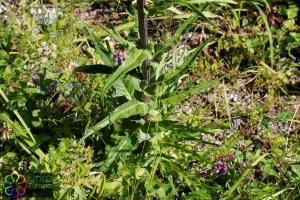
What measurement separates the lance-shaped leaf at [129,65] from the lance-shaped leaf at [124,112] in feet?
1.14

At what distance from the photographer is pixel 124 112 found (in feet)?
7.17

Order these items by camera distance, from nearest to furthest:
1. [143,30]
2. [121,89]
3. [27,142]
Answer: [143,30] < [121,89] < [27,142]

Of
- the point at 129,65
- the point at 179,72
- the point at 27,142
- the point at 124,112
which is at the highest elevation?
the point at 129,65

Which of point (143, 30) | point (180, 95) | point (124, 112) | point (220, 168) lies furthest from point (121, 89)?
point (220, 168)

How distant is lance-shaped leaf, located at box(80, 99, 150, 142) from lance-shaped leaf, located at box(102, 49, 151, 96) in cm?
35

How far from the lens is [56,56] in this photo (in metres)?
3.17

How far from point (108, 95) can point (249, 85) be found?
49.4 inches

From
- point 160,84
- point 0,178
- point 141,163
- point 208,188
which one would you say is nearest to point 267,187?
point 208,188

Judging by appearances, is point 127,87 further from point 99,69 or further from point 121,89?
point 99,69

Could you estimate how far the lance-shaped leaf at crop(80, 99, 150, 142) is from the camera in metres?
2.14

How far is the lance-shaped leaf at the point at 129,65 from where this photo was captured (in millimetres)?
1764

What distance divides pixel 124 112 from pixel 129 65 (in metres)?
0.41

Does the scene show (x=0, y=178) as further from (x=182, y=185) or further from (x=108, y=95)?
(x=182, y=185)

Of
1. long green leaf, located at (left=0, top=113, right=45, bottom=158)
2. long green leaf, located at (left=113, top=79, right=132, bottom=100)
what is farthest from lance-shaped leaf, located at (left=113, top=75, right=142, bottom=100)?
long green leaf, located at (left=0, top=113, right=45, bottom=158)
